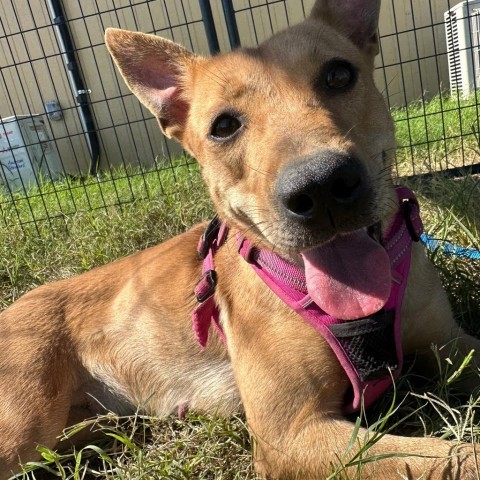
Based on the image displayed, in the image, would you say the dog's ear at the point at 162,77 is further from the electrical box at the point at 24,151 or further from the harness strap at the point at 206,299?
the electrical box at the point at 24,151

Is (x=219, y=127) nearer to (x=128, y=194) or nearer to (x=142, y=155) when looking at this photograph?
(x=128, y=194)

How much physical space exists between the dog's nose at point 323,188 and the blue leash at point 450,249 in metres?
1.41

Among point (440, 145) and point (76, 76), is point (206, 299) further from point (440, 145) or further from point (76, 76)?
point (76, 76)

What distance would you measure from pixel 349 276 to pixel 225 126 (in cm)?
82

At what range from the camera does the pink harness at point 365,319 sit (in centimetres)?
186

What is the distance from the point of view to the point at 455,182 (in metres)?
3.96

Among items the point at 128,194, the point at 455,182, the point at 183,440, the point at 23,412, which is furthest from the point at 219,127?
the point at 128,194

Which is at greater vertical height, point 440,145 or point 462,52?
point 462,52

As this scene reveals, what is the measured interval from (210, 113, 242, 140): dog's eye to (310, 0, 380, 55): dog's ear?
30.5 inches

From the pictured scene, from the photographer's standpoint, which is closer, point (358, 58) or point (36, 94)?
point (358, 58)

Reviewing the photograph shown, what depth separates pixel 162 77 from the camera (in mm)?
2596

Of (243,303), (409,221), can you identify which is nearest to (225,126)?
(243,303)

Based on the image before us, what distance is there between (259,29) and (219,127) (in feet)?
25.5

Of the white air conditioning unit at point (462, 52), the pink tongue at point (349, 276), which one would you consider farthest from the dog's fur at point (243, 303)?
the white air conditioning unit at point (462, 52)
